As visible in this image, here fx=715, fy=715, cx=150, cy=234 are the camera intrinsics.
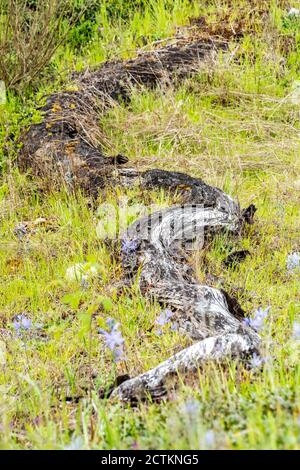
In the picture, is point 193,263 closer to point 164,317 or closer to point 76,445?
point 164,317

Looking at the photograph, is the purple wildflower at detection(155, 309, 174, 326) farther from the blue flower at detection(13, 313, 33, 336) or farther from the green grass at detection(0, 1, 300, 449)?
the blue flower at detection(13, 313, 33, 336)

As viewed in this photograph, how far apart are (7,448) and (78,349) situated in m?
1.35

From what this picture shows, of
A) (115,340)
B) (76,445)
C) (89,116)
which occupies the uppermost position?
(89,116)

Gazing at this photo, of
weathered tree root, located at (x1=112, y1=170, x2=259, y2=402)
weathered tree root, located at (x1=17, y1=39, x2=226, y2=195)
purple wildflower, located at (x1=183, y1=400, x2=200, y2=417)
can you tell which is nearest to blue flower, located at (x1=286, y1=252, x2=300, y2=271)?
weathered tree root, located at (x1=112, y1=170, x2=259, y2=402)

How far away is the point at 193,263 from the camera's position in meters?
3.99

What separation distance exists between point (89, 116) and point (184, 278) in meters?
2.79

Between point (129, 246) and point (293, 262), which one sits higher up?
point (129, 246)

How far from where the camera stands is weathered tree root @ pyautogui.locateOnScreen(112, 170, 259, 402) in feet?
8.66

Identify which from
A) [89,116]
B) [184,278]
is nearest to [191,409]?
[184,278]

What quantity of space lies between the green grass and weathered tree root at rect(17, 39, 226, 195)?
152 millimetres

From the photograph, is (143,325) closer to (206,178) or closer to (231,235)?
(231,235)

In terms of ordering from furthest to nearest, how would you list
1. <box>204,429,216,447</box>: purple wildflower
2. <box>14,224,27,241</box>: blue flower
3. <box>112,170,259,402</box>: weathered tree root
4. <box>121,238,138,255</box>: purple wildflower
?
<box>14,224,27,241</box>: blue flower → <box>121,238,138,255</box>: purple wildflower → <box>112,170,259,402</box>: weathered tree root → <box>204,429,216,447</box>: purple wildflower

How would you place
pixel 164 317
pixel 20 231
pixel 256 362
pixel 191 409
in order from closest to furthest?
1. pixel 191 409
2. pixel 256 362
3. pixel 164 317
4. pixel 20 231

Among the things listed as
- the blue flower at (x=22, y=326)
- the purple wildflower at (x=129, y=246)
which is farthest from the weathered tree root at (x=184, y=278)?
the blue flower at (x=22, y=326)
